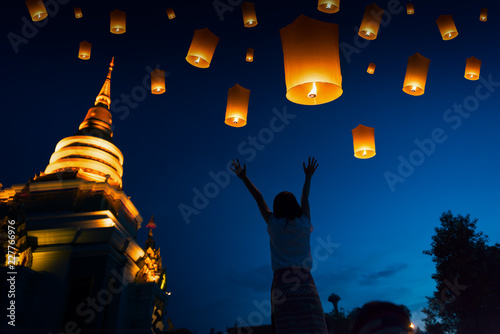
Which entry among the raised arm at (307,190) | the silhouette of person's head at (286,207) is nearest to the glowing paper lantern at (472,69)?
the raised arm at (307,190)

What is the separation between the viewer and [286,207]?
2760 mm

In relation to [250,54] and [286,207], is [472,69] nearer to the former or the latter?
Answer: [250,54]

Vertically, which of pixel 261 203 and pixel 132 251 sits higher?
pixel 132 251

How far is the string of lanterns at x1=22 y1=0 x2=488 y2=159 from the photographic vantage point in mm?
4062

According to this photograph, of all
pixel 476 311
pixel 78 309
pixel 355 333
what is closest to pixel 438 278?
pixel 476 311

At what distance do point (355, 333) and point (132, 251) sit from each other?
53.3ft

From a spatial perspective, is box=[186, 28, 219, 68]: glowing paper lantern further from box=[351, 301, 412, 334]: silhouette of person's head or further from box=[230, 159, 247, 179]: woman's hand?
box=[351, 301, 412, 334]: silhouette of person's head

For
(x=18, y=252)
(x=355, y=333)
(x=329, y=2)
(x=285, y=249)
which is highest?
(x=329, y=2)

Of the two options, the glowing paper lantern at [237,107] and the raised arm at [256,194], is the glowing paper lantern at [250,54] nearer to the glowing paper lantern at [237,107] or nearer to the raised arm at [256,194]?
the glowing paper lantern at [237,107]

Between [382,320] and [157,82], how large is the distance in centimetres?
778

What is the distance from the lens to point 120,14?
8.53 metres

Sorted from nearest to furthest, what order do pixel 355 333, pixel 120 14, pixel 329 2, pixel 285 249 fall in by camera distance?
pixel 355 333 → pixel 285 249 → pixel 329 2 → pixel 120 14

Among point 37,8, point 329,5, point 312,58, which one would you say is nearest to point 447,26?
point 329,5

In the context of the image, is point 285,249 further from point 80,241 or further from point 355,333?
point 80,241
